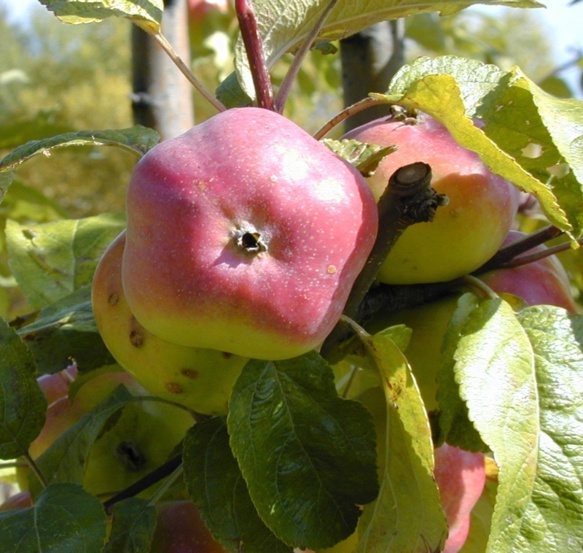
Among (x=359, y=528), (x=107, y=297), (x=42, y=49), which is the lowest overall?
(x=42, y=49)

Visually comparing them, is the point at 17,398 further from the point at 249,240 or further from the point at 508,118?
the point at 508,118

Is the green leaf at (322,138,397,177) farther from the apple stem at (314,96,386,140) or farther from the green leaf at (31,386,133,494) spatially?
the green leaf at (31,386,133,494)

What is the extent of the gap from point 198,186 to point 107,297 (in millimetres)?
129

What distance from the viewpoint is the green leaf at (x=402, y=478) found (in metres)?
0.49

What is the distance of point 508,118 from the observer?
55 centimetres

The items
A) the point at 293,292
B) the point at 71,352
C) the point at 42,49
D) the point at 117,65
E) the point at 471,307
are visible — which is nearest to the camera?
the point at 293,292

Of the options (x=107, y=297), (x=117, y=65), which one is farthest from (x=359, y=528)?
(x=117, y=65)

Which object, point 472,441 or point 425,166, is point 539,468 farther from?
point 425,166

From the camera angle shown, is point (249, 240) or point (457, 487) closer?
point (249, 240)

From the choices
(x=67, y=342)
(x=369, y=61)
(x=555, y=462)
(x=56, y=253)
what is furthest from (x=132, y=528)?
(x=369, y=61)

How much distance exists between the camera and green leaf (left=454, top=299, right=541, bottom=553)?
1.53 feet

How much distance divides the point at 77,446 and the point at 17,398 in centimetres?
6

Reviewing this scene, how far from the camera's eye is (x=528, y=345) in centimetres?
54

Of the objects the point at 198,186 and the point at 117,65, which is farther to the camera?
the point at 117,65
